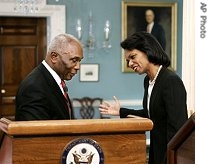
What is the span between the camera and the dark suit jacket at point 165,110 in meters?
2.49

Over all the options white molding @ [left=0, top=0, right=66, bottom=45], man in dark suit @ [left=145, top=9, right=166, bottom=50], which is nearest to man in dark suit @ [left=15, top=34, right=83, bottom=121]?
white molding @ [left=0, top=0, right=66, bottom=45]

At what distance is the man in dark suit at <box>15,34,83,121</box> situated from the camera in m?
1.82

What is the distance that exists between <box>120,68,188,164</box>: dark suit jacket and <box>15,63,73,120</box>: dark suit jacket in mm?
806

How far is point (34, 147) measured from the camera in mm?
1193

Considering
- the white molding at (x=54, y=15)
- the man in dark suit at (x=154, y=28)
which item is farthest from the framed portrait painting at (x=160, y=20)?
the white molding at (x=54, y=15)

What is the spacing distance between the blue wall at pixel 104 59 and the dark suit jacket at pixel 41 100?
5730mm

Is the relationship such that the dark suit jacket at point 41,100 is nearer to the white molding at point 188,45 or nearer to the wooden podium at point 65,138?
the wooden podium at point 65,138

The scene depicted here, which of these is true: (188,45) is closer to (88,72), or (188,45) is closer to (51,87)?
(88,72)

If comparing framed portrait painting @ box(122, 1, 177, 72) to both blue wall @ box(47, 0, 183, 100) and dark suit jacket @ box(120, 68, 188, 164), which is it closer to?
blue wall @ box(47, 0, 183, 100)

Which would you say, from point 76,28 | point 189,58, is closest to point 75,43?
point 189,58

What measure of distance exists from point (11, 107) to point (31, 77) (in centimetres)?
601

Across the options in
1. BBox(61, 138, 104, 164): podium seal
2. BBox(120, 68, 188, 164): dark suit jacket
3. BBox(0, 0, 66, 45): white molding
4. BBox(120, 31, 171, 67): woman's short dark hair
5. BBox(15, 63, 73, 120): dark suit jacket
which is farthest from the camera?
BBox(0, 0, 66, 45): white molding

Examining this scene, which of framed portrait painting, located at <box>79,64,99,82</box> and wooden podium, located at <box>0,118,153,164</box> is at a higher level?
framed portrait painting, located at <box>79,64,99,82</box>

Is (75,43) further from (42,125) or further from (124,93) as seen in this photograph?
(124,93)
